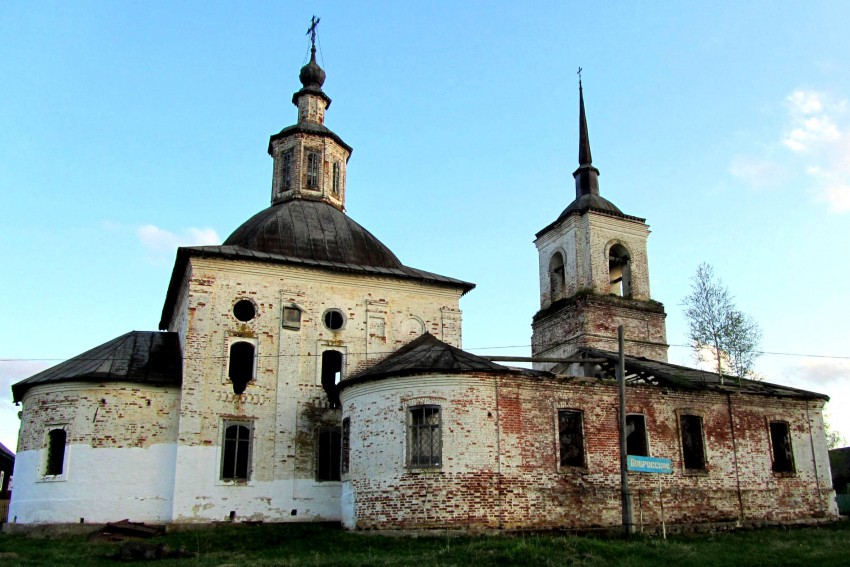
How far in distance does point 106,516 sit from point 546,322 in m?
14.9

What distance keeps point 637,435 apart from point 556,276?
32.5 ft

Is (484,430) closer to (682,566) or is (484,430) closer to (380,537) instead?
(380,537)

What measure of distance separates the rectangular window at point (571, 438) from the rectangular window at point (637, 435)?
5.06 feet

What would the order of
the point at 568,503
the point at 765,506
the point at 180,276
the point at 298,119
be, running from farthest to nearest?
the point at 298,119 < the point at 180,276 < the point at 765,506 < the point at 568,503

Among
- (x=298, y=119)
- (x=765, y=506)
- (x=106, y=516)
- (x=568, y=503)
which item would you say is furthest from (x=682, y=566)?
(x=298, y=119)

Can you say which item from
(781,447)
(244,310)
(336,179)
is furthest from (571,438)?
(336,179)

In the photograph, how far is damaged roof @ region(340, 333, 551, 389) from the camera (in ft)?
51.8

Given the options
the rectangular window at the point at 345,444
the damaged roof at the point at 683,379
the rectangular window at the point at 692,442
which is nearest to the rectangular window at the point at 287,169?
the rectangular window at the point at 345,444

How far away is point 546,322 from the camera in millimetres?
25719

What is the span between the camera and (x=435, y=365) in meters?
15.9

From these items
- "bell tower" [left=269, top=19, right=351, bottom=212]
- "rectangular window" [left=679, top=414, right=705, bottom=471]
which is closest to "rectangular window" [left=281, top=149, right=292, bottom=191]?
"bell tower" [left=269, top=19, right=351, bottom=212]

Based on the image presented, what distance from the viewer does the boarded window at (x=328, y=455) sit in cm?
1828

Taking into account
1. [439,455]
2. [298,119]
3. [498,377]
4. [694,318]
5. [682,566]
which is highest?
[298,119]

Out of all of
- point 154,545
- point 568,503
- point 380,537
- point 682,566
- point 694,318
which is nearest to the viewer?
point 682,566
